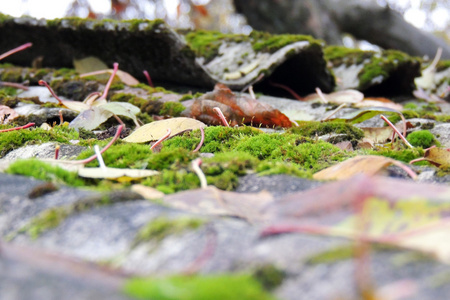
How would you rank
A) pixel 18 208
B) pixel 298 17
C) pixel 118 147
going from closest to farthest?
pixel 18 208, pixel 118 147, pixel 298 17

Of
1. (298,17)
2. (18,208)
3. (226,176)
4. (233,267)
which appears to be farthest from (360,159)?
(298,17)

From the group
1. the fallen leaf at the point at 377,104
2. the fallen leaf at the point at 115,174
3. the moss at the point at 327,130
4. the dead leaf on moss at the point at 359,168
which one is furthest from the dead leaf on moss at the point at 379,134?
the fallen leaf at the point at 115,174

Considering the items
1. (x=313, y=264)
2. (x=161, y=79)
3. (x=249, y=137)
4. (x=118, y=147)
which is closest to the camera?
(x=313, y=264)

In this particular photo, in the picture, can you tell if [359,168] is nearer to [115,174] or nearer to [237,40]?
[115,174]

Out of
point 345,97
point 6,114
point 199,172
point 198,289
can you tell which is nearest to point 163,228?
point 198,289

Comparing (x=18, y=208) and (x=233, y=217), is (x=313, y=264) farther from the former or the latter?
(x=18, y=208)

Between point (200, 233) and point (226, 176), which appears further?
point (226, 176)

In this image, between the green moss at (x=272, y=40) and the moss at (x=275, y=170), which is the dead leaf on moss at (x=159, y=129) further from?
the green moss at (x=272, y=40)
